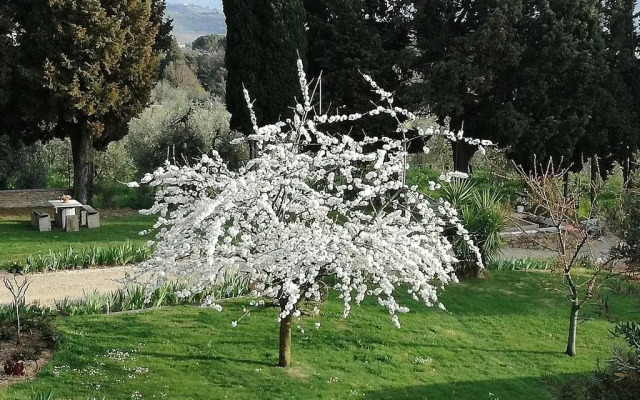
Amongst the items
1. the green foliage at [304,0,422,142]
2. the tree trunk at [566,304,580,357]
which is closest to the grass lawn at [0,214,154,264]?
the green foliage at [304,0,422,142]

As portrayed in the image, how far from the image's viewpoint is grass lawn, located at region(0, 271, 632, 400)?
6859 millimetres

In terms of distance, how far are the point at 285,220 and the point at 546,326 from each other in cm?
479

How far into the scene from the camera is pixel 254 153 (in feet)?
55.7

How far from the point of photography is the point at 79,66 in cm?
1548

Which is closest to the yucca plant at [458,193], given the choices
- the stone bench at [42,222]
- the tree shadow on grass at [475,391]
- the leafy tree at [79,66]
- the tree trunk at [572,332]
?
the tree trunk at [572,332]

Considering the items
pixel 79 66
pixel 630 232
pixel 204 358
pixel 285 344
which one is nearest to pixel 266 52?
pixel 79 66

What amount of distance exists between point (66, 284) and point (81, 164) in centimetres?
738

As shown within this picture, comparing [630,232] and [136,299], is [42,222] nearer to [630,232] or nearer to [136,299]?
[136,299]

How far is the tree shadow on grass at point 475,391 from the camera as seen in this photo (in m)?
6.95

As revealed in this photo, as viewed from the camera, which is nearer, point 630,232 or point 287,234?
point 630,232

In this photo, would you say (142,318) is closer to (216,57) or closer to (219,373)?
(219,373)

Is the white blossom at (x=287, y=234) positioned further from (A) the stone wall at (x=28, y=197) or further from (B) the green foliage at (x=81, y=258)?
(A) the stone wall at (x=28, y=197)

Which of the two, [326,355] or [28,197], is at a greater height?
[28,197]

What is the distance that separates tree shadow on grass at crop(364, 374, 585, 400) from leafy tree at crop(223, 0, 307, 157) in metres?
10.6
